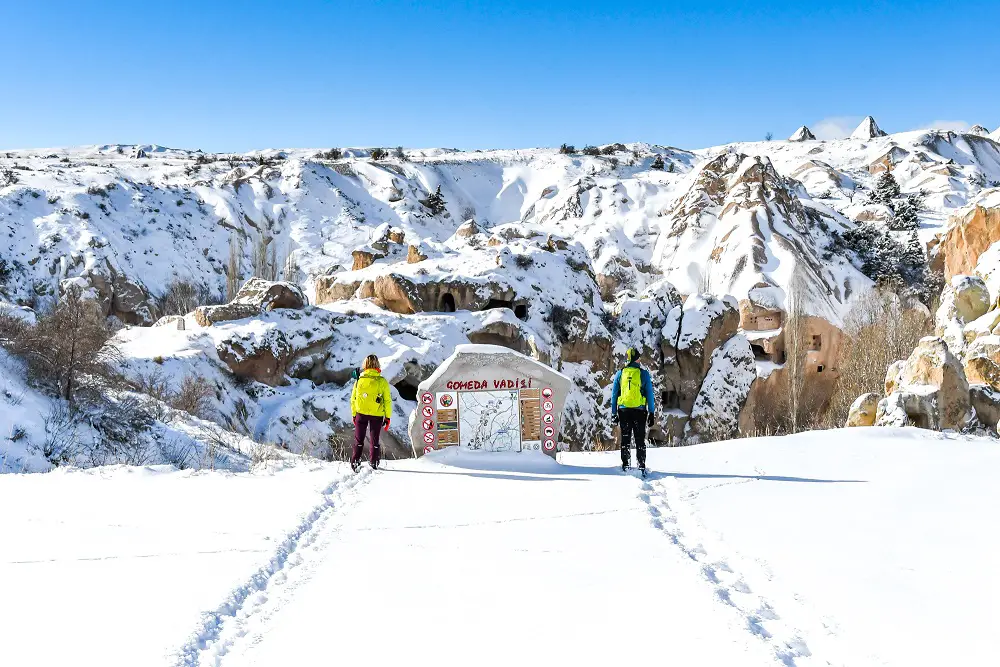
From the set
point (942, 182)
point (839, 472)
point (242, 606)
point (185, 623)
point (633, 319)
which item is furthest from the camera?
point (942, 182)

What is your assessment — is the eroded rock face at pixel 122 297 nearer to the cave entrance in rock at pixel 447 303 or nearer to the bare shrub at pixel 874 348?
the cave entrance in rock at pixel 447 303

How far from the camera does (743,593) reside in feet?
15.4

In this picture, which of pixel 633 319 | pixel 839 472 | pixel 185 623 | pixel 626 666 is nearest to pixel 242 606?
pixel 185 623

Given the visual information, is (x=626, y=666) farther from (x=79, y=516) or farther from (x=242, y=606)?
(x=79, y=516)

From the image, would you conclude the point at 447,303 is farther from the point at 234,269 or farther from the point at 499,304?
the point at 234,269

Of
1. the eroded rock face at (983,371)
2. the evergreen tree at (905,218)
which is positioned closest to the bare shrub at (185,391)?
the eroded rock face at (983,371)

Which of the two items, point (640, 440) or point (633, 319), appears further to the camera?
point (633, 319)

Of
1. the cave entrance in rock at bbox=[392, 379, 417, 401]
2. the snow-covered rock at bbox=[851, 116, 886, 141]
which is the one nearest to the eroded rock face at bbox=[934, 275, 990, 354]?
the cave entrance in rock at bbox=[392, 379, 417, 401]

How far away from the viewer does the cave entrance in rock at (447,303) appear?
1139 inches

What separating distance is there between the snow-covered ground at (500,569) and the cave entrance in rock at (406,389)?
15.5 m

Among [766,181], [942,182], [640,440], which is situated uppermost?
[942,182]

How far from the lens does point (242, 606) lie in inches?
177

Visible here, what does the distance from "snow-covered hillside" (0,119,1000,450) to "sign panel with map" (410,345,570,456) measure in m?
11.7

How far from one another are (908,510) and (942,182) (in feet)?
221
